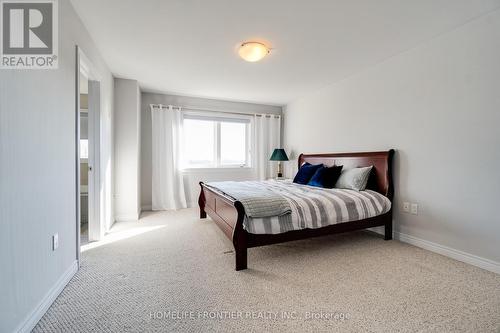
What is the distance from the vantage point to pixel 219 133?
16.4 ft

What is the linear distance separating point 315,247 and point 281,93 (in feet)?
10.00

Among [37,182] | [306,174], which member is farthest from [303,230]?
[37,182]

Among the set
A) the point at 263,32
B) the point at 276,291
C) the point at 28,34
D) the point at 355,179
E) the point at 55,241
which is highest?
the point at 263,32

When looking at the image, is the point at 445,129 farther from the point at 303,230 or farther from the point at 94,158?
the point at 94,158

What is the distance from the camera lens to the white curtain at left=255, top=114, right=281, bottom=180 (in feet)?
17.1

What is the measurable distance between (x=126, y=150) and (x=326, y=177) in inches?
129

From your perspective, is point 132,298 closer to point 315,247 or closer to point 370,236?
point 315,247

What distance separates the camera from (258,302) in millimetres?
1606

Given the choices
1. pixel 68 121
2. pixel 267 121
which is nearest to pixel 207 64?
pixel 68 121

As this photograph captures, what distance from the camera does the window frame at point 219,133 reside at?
187 inches

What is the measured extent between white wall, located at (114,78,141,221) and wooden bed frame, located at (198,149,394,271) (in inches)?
47.8

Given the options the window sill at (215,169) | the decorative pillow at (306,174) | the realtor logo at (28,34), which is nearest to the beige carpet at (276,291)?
the decorative pillow at (306,174)

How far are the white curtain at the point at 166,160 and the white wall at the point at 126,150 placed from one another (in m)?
0.62

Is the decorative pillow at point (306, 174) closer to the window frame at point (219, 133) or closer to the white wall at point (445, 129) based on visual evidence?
the white wall at point (445, 129)
